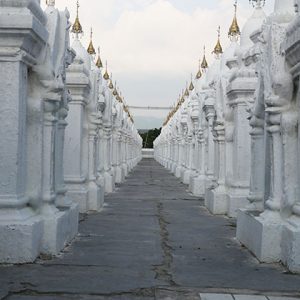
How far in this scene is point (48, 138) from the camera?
7172mm

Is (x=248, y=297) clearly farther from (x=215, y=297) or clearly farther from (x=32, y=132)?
(x=32, y=132)

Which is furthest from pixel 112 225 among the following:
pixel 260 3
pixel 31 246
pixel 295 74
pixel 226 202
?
pixel 260 3

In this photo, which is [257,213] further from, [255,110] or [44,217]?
[44,217]

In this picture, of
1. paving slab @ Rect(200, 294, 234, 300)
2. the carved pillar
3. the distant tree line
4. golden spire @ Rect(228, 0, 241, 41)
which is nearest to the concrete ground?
paving slab @ Rect(200, 294, 234, 300)

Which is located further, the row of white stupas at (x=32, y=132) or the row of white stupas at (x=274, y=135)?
the row of white stupas at (x=274, y=135)

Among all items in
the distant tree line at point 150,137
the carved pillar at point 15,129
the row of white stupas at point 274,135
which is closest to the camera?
the carved pillar at point 15,129

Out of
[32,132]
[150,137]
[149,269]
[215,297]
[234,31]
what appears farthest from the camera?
[150,137]

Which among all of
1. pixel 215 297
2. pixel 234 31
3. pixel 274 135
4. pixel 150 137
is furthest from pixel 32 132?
pixel 150 137

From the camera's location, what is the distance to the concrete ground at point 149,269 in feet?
17.1

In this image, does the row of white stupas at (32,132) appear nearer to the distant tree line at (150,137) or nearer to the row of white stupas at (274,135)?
Result: the row of white stupas at (274,135)

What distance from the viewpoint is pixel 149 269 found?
243 inches

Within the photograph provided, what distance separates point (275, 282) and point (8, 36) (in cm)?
359

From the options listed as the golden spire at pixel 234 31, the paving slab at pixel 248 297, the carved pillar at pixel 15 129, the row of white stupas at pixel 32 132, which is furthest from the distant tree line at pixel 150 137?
the paving slab at pixel 248 297

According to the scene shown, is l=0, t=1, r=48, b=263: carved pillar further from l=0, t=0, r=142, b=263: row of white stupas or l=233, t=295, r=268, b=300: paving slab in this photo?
l=233, t=295, r=268, b=300: paving slab
